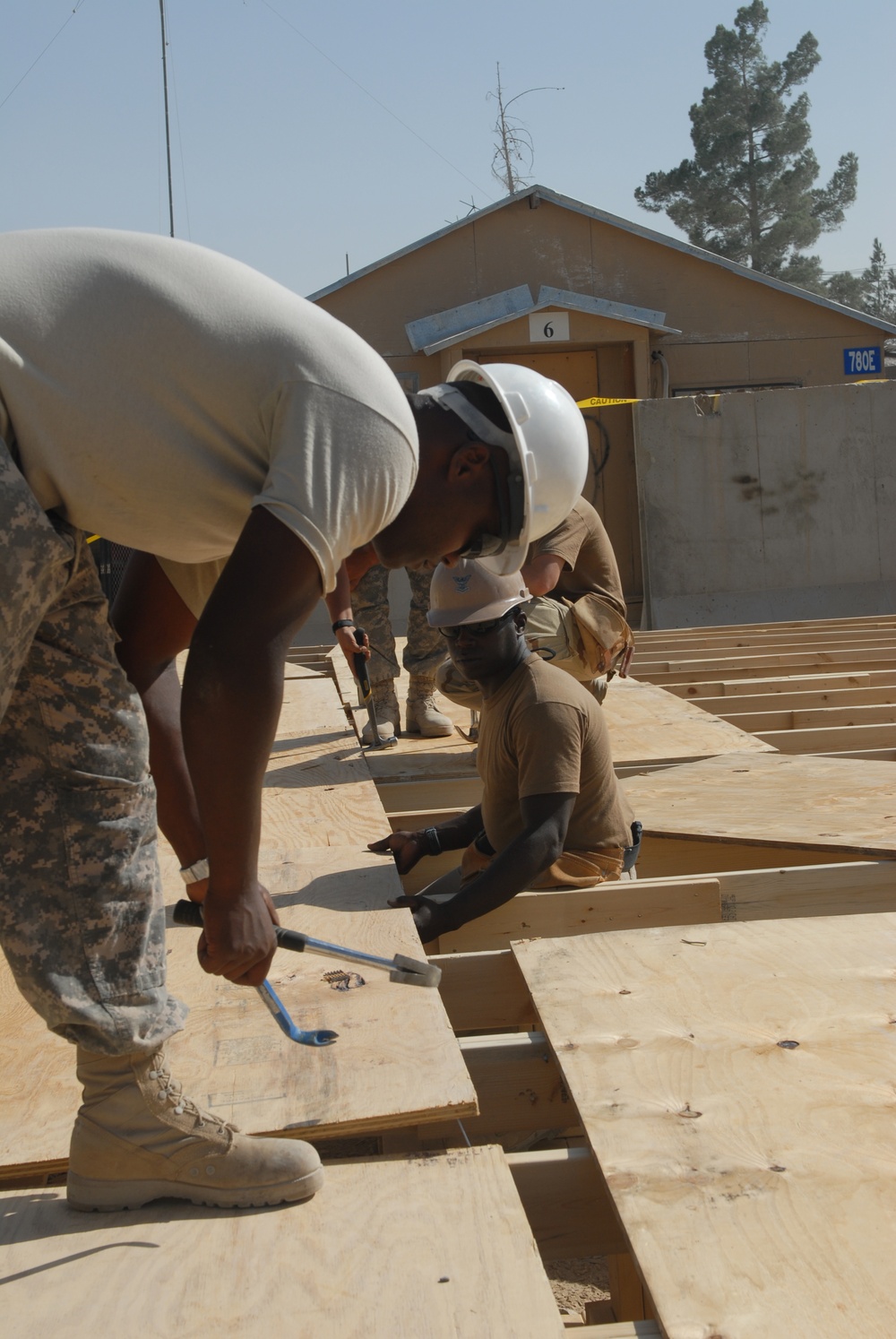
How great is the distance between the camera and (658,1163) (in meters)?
1.77

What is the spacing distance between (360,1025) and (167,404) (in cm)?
126

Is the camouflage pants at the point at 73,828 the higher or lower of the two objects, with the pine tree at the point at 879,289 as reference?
lower

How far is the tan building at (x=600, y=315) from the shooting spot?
42.8 ft

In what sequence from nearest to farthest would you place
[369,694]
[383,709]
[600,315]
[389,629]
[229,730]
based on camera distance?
[229,730]
[369,694]
[383,709]
[389,629]
[600,315]

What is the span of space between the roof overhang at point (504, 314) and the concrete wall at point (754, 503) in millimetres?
2541

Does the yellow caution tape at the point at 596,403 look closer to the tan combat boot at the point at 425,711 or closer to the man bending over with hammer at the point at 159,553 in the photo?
the tan combat boot at the point at 425,711

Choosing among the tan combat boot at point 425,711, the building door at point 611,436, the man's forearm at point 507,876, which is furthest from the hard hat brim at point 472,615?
the building door at point 611,436

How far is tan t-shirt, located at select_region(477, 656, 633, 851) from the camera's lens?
2936mm

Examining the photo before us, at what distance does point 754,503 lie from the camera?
11.0m

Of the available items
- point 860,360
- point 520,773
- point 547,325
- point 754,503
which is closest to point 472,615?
point 520,773

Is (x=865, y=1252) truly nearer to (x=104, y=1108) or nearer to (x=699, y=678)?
(x=104, y=1108)

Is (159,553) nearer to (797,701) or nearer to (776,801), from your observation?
(776,801)

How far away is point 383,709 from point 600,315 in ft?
28.7

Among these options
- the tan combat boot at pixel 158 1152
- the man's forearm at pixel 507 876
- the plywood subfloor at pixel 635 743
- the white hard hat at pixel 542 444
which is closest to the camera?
the tan combat boot at pixel 158 1152
